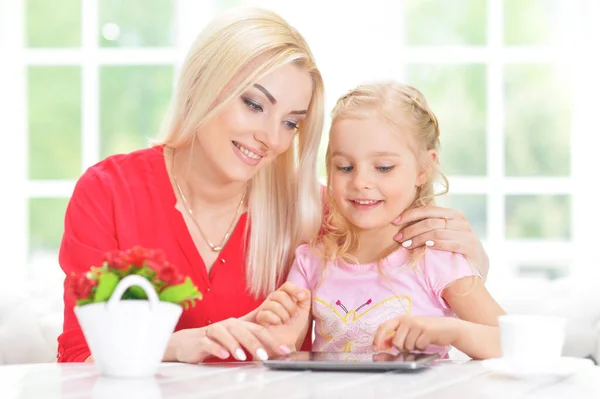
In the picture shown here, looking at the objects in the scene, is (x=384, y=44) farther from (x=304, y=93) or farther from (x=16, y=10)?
(x=304, y=93)

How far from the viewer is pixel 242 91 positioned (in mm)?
2211

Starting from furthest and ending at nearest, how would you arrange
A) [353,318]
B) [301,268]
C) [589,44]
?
[589,44], [301,268], [353,318]

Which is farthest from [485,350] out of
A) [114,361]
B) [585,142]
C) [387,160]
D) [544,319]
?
[585,142]

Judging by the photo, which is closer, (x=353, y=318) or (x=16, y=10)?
(x=353, y=318)

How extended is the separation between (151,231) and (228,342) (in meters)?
0.73

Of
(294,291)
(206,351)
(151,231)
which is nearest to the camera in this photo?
(206,351)

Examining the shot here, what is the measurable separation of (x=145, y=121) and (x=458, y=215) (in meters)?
2.75

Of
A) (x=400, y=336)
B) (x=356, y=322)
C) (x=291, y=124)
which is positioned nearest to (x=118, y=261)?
(x=400, y=336)

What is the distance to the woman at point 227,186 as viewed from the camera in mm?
2219

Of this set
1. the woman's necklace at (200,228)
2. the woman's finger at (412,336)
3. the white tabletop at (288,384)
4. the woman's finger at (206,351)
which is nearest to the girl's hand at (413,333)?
the woman's finger at (412,336)

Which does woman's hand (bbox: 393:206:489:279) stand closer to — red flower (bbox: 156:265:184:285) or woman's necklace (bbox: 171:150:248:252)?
woman's necklace (bbox: 171:150:248:252)

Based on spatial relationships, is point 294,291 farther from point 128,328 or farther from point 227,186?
point 227,186

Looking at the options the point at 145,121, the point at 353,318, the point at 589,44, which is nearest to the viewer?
the point at 353,318

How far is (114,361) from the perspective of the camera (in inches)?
57.1
